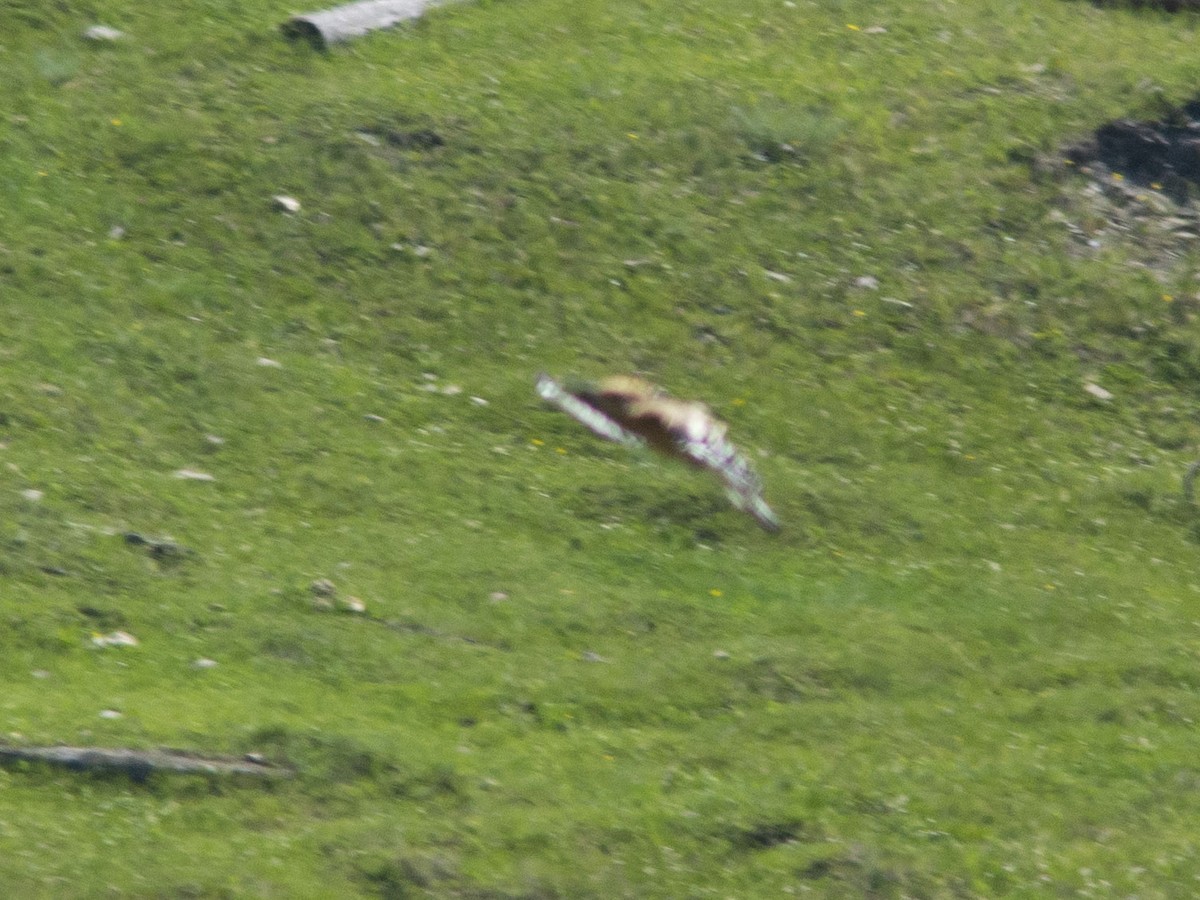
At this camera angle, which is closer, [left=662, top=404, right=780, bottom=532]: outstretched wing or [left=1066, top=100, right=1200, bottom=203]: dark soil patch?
[left=662, top=404, right=780, bottom=532]: outstretched wing

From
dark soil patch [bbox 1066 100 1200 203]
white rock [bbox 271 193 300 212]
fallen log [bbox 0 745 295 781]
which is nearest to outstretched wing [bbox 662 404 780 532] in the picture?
fallen log [bbox 0 745 295 781]

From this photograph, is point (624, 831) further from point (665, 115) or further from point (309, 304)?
point (665, 115)

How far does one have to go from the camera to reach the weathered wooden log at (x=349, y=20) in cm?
1659

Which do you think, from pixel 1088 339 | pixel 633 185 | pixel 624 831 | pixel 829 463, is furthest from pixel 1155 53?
pixel 624 831

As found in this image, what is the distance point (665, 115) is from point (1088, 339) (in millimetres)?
4027

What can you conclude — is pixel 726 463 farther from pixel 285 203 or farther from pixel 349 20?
pixel 349 20

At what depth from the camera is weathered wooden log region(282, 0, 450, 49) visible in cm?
1659

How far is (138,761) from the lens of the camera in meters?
8.38

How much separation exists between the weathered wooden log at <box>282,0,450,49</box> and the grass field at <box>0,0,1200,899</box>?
0.26 m

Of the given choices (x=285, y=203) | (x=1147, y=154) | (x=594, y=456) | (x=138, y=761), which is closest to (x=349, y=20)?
(x=285, y=203)

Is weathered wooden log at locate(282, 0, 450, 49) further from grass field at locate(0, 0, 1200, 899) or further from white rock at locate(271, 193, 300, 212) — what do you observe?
white rock at locate(271, 193, 300, 212)

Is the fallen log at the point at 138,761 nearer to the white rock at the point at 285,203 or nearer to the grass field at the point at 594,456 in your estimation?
the grass field at the point at 594,456

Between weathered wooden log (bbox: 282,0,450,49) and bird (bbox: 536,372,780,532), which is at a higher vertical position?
bird (bbox: 536,372,780,532)

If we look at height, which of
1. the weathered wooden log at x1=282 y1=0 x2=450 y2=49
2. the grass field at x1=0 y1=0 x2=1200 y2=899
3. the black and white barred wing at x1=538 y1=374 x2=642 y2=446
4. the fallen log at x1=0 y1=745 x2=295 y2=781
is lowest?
the grass field at x1=0 y1=0 x2=1200 y2=899
